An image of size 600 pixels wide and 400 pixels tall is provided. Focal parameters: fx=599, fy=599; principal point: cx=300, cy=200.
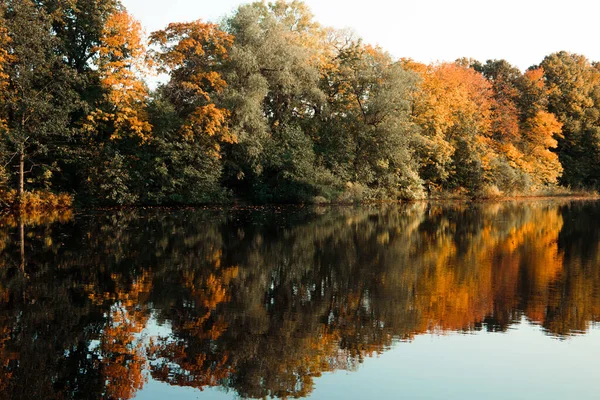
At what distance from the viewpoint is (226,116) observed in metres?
40.1

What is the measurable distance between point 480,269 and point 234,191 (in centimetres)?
3111

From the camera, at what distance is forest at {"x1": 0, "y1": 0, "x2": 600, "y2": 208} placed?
111ft

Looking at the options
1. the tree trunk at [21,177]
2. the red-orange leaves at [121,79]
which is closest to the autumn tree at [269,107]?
the red-orange leaves at [121,79]

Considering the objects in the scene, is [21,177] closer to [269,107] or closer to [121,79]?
[121,79]

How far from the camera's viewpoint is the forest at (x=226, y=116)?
33875mm

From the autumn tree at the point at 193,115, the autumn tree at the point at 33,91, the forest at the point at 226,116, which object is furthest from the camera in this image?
the autumn tree at the point at 193,115

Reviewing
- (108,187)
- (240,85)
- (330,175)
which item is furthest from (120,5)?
(330,175)

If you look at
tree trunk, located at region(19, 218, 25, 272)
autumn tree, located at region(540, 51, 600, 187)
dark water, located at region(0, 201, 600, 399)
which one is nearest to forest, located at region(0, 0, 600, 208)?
tree trunk, located at region(19, 218, 25, 272)

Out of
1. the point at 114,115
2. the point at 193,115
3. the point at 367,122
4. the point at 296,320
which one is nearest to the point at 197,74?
the point at 193,115

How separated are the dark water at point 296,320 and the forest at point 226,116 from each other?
57.0 feet

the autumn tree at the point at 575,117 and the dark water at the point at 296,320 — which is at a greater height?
the autumn tree at the point at 575,117

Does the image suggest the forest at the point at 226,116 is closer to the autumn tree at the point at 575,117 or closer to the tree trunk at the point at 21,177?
the tree trunk at the point at 21,177

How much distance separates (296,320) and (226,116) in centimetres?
3186

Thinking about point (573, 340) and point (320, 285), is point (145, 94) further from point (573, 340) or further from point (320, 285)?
point (573, 340)
